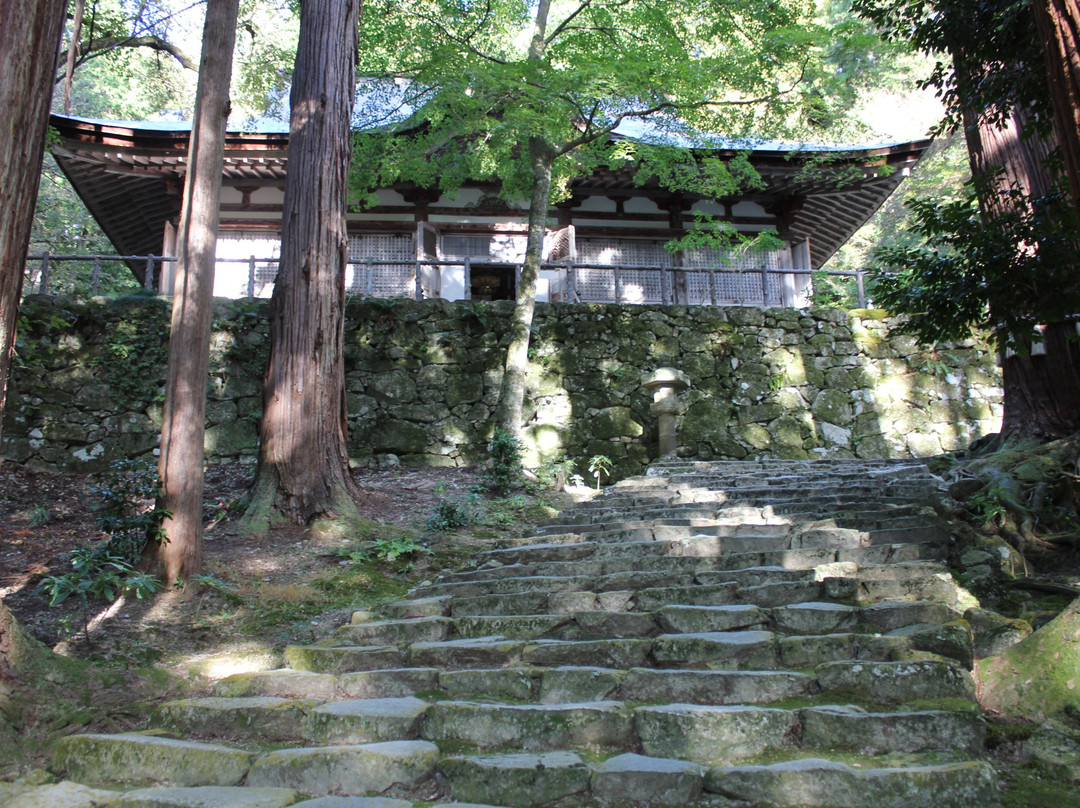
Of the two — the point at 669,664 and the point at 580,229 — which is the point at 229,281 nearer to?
the point at 580,229

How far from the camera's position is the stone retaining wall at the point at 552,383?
377 inches

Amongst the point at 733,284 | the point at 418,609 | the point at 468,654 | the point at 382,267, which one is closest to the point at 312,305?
the point at 418,609

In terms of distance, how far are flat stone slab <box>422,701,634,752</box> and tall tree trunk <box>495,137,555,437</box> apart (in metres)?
5.79

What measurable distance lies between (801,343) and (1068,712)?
8878mm

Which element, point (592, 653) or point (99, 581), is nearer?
point (592, 653)

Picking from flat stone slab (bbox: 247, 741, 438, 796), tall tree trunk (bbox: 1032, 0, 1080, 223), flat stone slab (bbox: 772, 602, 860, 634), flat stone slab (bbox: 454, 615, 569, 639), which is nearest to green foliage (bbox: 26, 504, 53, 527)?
flat stone slab (bbox: 454, 615, 569, 639)

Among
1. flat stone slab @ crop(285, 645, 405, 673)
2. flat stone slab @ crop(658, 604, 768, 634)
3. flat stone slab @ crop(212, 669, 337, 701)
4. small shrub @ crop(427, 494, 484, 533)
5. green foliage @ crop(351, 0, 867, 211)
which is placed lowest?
flat stone slab @ crop(212, 669, 337, 701)

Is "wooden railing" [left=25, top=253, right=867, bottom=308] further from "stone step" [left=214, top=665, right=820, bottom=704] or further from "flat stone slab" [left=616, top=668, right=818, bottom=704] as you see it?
"flat stone slab" [left=616, top=668, right=818, bottom=704]

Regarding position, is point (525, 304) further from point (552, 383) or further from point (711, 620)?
point (711, 620)

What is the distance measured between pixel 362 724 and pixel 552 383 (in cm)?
773

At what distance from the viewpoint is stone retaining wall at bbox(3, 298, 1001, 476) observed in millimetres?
9578

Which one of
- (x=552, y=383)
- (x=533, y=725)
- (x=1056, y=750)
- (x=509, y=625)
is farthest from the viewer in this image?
(x=552, y=383)

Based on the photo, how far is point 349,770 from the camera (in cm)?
288

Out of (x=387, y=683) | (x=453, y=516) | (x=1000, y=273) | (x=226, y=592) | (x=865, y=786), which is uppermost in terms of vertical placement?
(x=1000, y=273)
